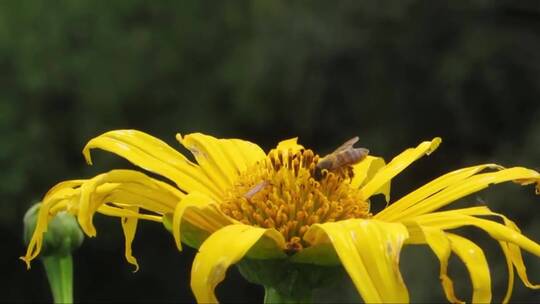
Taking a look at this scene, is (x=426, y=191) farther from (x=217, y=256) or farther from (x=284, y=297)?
(x=217, y=256)

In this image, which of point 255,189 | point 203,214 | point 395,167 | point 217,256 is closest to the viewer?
point 217,256

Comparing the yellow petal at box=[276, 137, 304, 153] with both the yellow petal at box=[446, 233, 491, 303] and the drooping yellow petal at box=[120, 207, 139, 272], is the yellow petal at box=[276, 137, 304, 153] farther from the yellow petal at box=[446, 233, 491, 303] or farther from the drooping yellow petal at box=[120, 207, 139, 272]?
the yellow petal at box=[446, 233, 491, 303]

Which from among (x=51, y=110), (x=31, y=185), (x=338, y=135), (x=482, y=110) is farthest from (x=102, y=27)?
(x=482, y=110)

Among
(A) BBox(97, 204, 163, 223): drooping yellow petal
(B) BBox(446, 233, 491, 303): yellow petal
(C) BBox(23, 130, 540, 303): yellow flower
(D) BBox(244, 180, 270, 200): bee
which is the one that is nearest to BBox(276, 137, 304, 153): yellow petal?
(C) BBox(23, 130, 540, 303): yellow flower

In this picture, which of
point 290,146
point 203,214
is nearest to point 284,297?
point 203,214

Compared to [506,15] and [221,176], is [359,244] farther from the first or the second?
[506,15]
